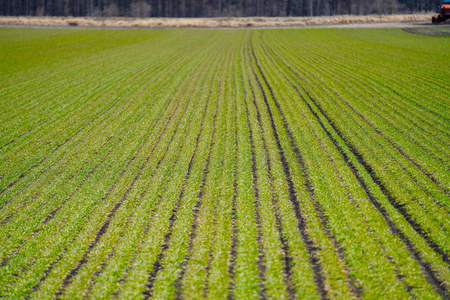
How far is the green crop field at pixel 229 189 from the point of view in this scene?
19.0 ft

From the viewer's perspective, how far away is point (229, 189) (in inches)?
345

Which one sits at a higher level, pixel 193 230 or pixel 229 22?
pixel 229 22

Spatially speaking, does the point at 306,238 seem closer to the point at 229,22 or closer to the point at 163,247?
the point at 163,247

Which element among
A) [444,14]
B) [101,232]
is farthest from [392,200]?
[444,14]

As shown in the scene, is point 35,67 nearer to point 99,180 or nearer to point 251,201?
point 99,180

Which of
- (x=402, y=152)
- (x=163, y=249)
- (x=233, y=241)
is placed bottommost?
(x=163, y=249)

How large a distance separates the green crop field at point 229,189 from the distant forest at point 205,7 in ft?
201

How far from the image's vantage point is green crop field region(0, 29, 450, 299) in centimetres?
579

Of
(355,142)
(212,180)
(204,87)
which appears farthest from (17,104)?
(355,142)

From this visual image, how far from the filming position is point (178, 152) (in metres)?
11.2

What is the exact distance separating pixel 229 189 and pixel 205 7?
7501 centimetres

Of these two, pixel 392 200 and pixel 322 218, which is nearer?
pixel 322 218

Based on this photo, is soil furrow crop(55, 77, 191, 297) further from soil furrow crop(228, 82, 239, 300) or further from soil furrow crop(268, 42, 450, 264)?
soil furrow crop(268, 42, 450, 264)

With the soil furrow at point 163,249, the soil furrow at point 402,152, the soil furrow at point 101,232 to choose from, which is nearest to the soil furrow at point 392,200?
the soil furrow at point 402,152
